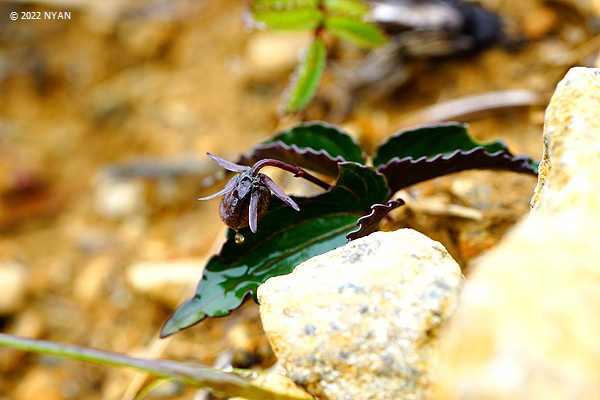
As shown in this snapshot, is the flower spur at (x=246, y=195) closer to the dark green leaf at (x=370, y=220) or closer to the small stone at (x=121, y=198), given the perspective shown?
the dark green leaf at (x=370, y=220)

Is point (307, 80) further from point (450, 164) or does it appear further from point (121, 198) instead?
point (121, 198)

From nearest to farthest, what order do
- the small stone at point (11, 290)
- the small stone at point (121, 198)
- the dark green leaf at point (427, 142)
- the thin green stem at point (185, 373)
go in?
the thin green stem at point (185, 373)
the dark green leaf at point (427, 142)
the small stone at point (11, 290)
the small stone at point (121, 198)

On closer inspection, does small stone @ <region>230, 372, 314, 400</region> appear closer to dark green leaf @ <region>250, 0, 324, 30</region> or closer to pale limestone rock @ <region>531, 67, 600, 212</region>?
pale limestone rock @ <region>531, 67, 600, 212</region>

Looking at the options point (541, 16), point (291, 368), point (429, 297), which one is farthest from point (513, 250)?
point (541, 16)

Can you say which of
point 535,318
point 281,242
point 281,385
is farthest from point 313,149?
point 535,318

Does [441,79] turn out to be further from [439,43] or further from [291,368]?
[291,368]

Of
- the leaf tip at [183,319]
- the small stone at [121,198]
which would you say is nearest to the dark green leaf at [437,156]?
the leaf tip at [183,319]
